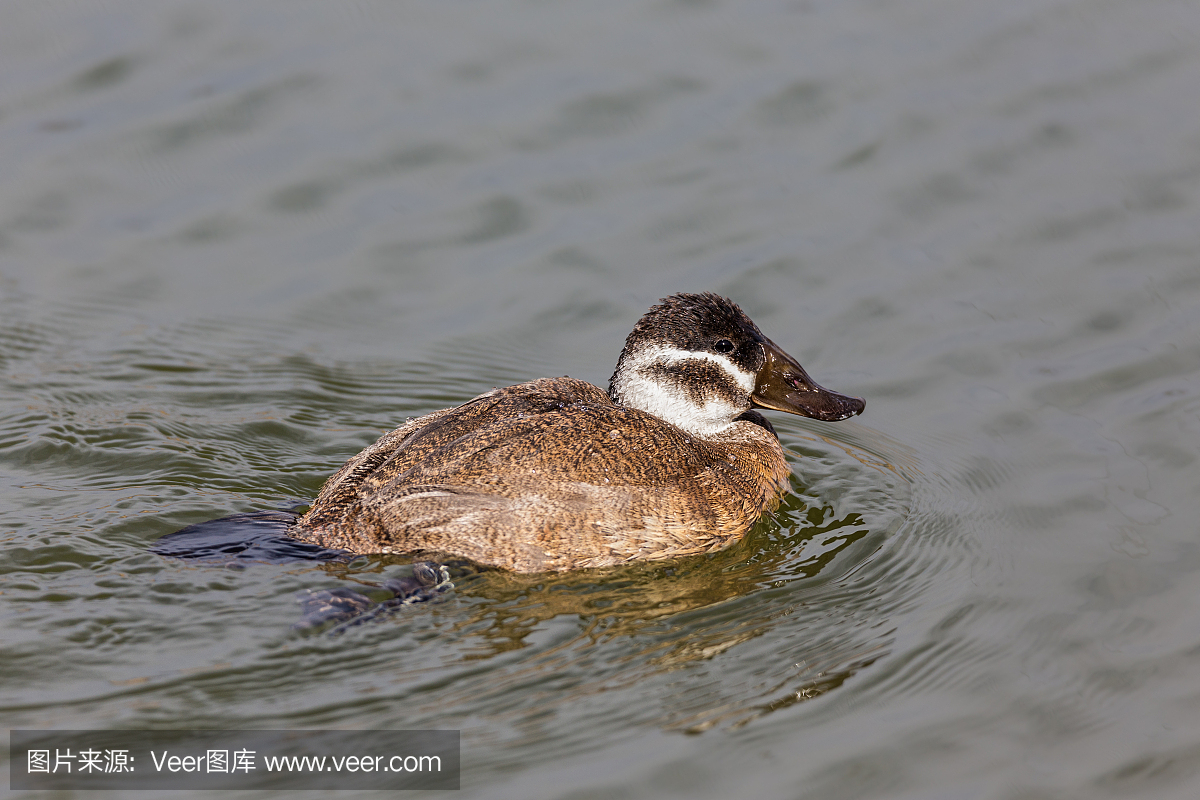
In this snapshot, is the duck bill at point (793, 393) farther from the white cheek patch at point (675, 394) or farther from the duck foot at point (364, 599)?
the duck foot at point (364, 599)

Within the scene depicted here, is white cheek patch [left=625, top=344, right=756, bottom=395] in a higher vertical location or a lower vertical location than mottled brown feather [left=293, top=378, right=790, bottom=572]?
higher

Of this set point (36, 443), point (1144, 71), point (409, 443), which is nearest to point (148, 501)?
point (36, 443)

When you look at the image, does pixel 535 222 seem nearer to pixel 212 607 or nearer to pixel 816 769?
pixel 212 607

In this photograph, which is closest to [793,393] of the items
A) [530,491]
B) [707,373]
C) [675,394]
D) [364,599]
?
[707,373]

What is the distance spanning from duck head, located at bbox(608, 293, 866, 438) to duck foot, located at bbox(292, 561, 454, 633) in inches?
62.2

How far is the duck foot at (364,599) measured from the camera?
532 centimetres

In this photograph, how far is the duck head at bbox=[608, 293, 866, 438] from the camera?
6.59 m

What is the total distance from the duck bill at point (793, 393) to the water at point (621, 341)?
1.73 ft

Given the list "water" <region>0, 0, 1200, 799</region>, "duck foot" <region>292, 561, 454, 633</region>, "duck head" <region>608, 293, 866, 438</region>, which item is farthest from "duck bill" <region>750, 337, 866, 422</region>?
"duck foot" <region>292, 561, 454, 633</region>

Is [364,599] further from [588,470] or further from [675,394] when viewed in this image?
[675,394]

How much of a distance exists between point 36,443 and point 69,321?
1.63m

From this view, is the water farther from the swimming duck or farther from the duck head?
the duck head

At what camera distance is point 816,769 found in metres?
4.71

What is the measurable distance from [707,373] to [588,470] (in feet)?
3.87
